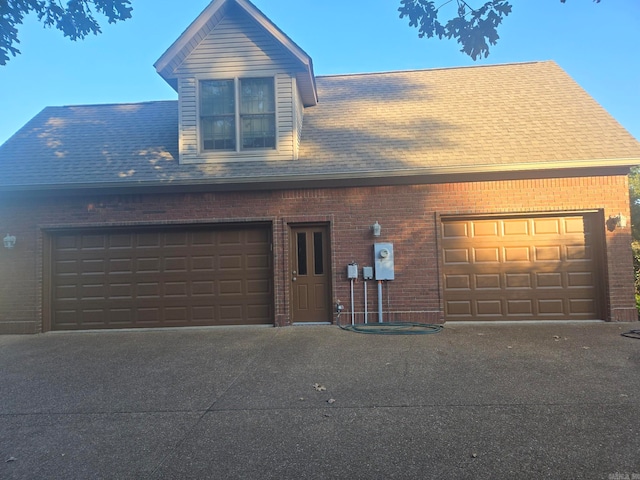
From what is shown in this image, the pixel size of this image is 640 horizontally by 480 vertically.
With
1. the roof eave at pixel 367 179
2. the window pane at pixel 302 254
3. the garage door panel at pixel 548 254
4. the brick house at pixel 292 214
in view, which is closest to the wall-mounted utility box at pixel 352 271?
the brick house at pixel 292 214

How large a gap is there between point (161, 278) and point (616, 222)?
9553 mm

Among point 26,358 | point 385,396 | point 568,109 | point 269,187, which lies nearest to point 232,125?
point 269,187

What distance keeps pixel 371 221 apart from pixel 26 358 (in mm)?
6690

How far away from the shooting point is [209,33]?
9.34m

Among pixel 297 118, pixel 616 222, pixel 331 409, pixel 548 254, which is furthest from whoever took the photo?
pixel 297 118

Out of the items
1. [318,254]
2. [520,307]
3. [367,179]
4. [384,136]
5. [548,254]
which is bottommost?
[520,307]

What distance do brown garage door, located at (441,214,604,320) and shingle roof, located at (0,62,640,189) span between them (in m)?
1.26

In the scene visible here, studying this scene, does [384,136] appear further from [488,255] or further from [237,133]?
[488,255]

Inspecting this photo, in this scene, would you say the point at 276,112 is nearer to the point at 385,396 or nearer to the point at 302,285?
the point at 302,285

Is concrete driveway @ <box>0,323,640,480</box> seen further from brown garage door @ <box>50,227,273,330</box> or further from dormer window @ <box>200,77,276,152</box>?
dormer window @ <box>200,77,276,152</box>

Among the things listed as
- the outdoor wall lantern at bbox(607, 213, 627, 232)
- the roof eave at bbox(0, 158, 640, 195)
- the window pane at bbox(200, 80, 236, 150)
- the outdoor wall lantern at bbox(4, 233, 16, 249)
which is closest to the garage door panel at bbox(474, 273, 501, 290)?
the roof eave at bbox(0, 158, 640, 195)

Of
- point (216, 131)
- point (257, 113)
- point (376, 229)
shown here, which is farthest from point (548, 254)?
point (216, 131)

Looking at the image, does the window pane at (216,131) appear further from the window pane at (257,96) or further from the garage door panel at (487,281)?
the garage door panel at (487,281)

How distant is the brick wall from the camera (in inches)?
327
